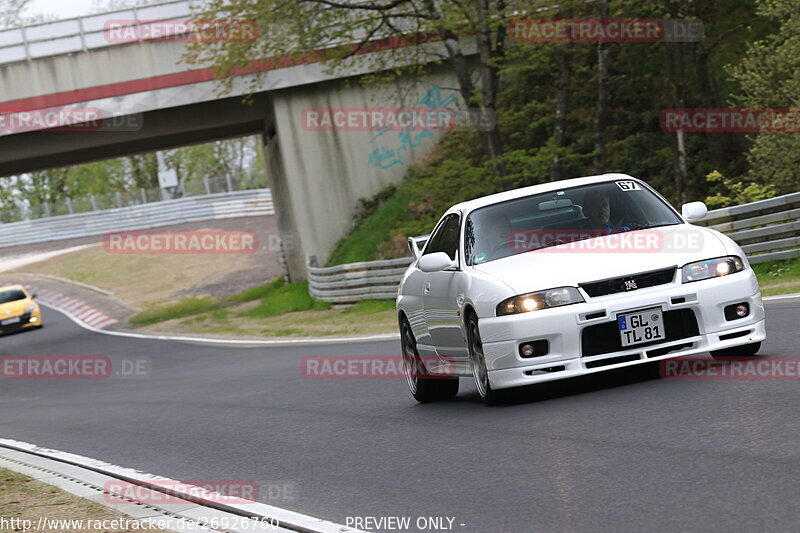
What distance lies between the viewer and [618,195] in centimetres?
977

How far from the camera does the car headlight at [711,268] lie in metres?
8.48

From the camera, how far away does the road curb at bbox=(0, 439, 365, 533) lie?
6.23 meters

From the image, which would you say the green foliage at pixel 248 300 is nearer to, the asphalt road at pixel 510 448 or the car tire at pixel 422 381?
the asphalt road at pixel 510 448

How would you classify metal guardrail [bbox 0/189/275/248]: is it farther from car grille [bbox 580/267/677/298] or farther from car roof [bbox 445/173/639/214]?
car grille [bbox 580/267/677/298]

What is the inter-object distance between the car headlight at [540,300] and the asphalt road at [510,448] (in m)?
0.73

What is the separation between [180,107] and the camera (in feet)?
113

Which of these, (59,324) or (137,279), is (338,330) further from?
(137,279)

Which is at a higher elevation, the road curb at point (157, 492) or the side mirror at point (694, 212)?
the side mirror at point (694, 212)

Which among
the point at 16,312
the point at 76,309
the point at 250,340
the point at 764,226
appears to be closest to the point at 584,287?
the point at 764,226

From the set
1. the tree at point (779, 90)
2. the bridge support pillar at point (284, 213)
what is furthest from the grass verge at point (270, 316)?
the tree at point (779, 90)

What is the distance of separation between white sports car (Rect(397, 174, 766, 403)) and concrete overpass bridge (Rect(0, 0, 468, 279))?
2145 centimetres

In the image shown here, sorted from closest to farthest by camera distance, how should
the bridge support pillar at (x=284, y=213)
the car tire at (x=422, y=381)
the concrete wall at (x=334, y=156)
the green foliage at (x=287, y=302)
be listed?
the car tire at (x=422, y=381) → the green foliage at (x=287, y=302) → the concrete wall at (x=334, y=156) → the bridge support pillar at (x=284, y=213)

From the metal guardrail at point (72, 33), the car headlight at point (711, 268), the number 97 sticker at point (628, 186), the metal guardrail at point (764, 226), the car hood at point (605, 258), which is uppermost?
the metal guardrail at point (72, 33)

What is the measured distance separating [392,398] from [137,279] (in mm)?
44367
